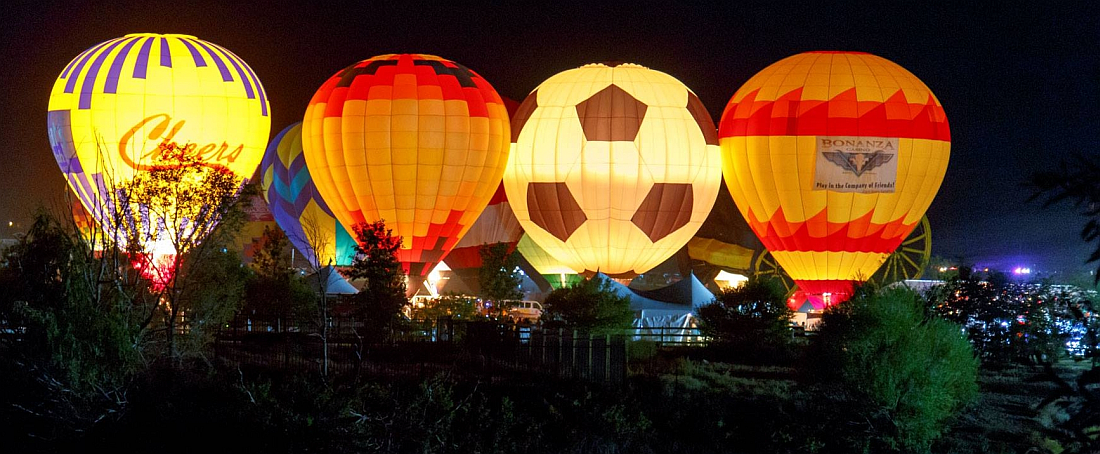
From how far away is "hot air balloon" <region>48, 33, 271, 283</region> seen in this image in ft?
107

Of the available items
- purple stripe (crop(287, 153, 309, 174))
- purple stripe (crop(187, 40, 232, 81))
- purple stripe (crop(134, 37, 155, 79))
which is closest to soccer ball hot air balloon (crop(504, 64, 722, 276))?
purple stripe (crop(187, 40, 232, 81))

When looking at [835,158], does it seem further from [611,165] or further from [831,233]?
[611,165]

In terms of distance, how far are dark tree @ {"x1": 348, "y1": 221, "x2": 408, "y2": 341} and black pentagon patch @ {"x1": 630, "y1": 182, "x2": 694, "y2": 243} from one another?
6.85 metres

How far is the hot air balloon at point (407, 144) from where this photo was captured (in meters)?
33.4

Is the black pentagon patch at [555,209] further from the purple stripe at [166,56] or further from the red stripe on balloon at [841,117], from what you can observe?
the purple stripe at [166,56]

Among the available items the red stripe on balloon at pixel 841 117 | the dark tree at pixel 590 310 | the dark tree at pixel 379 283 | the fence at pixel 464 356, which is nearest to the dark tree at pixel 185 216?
the fence at pixel 464 356

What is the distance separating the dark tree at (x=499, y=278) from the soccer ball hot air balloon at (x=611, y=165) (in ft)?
9.89

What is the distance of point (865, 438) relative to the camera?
2016cm

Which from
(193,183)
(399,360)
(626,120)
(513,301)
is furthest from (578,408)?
(513,301)

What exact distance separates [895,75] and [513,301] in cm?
1268

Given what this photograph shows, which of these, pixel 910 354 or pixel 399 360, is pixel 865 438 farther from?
pixel 399 360

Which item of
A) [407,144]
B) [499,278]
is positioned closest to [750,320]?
[407,144]

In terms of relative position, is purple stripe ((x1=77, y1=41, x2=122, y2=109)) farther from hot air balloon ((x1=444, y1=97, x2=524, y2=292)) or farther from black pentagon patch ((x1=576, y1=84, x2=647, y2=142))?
hot air balloon ((x1=444, y1=97, x2=524, y2=292))

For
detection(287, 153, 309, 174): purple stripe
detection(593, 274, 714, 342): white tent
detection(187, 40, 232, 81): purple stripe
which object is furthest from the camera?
detection(287, 153, 309, 174): purple stripe
